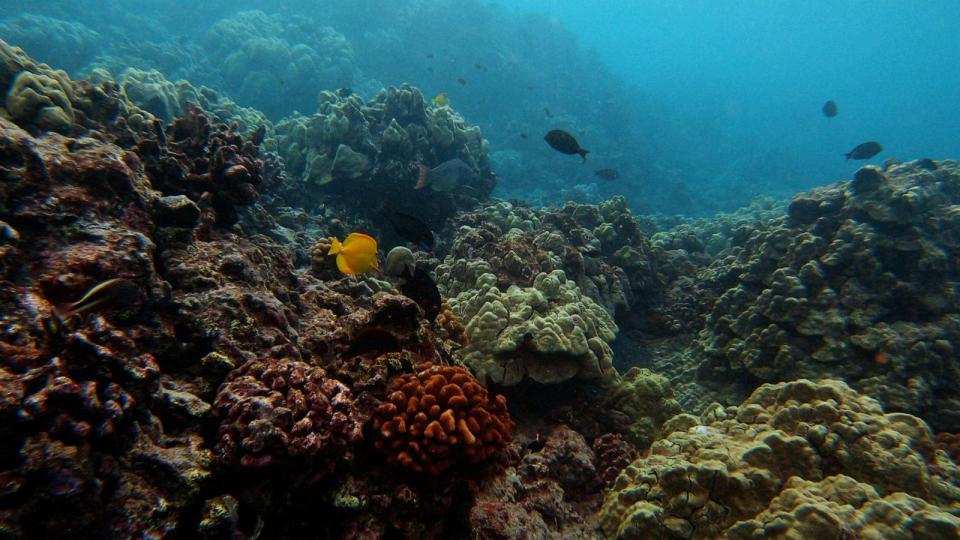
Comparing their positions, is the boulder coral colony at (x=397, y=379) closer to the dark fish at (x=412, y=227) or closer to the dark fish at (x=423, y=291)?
the dark fish at (x=423, y=291)

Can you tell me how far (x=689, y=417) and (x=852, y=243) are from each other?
469 centimetres

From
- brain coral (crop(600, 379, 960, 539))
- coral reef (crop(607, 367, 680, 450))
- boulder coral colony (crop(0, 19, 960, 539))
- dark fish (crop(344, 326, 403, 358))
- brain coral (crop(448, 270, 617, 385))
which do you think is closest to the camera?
boulder coral colony (crop(0, 19, 960, 539))

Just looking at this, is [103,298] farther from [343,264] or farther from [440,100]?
[440,100]

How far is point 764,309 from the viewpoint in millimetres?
6672

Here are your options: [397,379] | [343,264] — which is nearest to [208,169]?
[343,264]

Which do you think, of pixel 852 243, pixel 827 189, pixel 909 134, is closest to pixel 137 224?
pixel 852 243

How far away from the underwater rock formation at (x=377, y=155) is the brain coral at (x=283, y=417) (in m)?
7.08

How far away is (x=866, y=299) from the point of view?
6.15 meters

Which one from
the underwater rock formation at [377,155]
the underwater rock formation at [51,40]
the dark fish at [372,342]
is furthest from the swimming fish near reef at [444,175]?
the underwater rock formation at [51,40]

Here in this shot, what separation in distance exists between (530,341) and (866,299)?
533 cm

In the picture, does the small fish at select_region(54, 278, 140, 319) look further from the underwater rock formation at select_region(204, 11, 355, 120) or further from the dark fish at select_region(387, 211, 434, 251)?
the underwater rock formation at select_region(204, 11, 355, 120)

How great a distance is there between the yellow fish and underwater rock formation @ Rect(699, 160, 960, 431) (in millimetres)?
5948

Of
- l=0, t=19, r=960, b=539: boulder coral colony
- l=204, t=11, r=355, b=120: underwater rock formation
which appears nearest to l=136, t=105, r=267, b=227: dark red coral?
l=0, t=19, r=960, b=539: boulder coral colony

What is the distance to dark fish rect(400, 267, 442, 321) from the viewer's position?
371 cm
